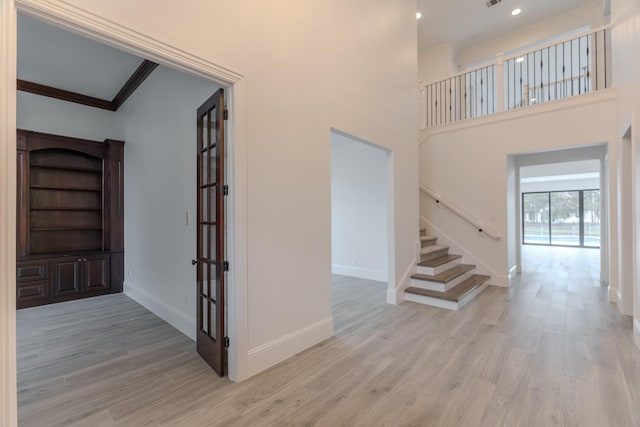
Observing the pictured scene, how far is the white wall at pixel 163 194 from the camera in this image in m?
3.21

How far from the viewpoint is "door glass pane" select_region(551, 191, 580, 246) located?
1138 centimetres

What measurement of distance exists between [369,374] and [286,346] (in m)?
0.77

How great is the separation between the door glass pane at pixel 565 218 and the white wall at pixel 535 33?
24.6 feet

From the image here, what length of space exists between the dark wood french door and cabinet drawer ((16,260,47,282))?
350 centimetres

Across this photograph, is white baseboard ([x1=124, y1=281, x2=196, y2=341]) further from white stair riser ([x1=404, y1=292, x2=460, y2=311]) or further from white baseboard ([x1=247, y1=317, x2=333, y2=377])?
white stair riser ([x1=404, y1=292, x2=460, y2=311])

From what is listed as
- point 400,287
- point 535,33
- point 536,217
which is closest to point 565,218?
point 536,217

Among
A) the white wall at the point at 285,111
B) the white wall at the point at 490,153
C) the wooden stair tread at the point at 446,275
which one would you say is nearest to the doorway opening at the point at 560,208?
the white wall at the point at 490,153

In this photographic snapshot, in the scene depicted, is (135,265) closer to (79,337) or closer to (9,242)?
(79,337)

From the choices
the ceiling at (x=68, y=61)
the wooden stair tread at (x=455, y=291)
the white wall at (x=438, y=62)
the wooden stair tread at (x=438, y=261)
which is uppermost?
the white wall at (x=438, y=62)

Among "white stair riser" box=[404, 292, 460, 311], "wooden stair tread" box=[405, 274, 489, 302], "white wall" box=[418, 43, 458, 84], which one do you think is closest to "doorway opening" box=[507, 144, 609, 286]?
"white wall" box=[418, 43, 458, 84]

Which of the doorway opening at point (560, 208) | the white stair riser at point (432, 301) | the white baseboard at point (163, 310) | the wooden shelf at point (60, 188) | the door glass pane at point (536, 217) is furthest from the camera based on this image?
the door glass pane at point (536, 217)

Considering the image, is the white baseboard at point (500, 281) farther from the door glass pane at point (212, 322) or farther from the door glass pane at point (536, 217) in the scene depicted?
the door glass pane at point (536, 217)

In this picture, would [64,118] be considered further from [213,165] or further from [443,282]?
[443,282]

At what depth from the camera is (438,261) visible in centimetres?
493
